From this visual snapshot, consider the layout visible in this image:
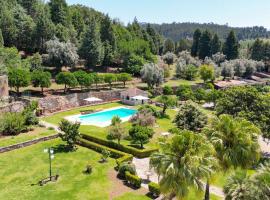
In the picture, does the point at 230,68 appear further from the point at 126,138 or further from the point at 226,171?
the point at 226,171

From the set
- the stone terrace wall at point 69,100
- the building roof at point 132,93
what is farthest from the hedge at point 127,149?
the building roof at point 132,93

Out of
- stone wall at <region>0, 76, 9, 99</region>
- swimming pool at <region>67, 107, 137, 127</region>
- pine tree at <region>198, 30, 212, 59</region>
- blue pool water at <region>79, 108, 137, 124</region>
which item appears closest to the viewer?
swimming pool at <region>67, 107, 137, 127</region>

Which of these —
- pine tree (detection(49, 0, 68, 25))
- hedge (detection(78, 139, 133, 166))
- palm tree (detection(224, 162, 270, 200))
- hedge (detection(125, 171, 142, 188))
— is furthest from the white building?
palm tree (detection(224, 162, 270, 200))

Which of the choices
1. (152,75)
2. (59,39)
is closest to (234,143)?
(152,75)

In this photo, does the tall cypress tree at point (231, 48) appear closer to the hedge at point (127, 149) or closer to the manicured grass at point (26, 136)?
the hedge at point (127, 149)

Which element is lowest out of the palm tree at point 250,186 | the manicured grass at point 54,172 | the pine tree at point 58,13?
the manicured grass at point 54,172

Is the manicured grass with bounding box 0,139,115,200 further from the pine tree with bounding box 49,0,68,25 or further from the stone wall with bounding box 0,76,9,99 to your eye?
the pine tree with bounding box 49,0,68,25
